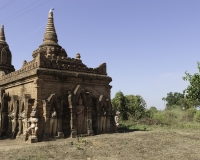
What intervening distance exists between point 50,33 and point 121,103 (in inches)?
700

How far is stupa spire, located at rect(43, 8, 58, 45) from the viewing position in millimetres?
18641

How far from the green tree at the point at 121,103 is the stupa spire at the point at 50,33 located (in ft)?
54.7

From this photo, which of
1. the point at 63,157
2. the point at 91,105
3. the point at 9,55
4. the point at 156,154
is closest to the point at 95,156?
the point at 63,157

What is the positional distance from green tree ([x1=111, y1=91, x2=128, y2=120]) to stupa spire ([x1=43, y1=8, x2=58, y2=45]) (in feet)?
54.7

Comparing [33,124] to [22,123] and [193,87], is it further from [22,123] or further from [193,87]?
[193,87]

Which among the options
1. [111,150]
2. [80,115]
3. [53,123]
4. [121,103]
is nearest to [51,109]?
[53,123]

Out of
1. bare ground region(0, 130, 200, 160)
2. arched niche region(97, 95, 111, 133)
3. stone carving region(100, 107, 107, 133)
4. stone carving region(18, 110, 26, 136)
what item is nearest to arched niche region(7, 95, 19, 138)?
stone carving region(18, 110, 26, 136)

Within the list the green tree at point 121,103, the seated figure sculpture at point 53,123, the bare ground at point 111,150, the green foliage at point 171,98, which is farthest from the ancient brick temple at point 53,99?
the green foliage at point 171,98

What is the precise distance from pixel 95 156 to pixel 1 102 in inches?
364

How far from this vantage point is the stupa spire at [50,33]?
1864 centimetres

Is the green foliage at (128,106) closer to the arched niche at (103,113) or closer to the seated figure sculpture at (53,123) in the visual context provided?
the arched niche at (103,113)

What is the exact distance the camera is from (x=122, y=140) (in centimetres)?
1320

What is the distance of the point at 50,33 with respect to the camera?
19.0 metres

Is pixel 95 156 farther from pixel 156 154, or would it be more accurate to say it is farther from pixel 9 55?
pixel 9 55
